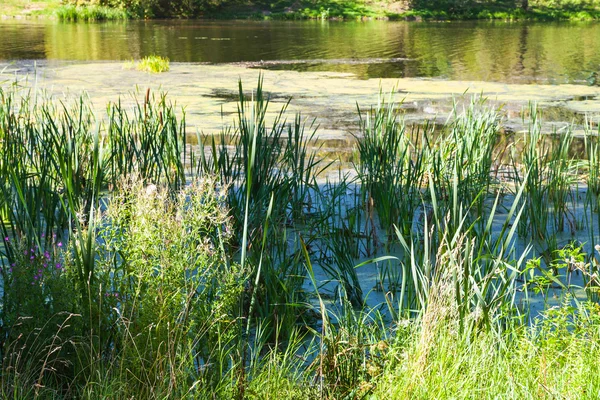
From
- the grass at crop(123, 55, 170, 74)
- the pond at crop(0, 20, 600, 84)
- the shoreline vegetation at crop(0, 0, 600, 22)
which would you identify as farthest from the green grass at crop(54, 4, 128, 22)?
the grass at crop(123, 55, 170, 74)

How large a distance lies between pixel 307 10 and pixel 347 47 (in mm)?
15650

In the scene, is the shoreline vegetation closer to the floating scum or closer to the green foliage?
the green foliage

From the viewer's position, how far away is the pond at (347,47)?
44.8ft

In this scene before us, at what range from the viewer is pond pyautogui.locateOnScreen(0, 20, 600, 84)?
13.6 metres

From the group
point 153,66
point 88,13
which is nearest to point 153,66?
point 153,66

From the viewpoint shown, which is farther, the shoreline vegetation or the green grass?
the shoreline vegetation

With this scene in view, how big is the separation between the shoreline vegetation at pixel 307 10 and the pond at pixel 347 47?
4278 millimetres

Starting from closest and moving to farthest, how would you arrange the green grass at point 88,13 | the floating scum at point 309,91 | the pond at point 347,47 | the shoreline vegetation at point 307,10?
the floating scum at point 309,91 < the pond at point 347,47 < the green grass at point 88,13 < the shoreline vegetation at point 307,10

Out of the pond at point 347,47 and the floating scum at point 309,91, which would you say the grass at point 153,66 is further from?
the pond at point 347,47

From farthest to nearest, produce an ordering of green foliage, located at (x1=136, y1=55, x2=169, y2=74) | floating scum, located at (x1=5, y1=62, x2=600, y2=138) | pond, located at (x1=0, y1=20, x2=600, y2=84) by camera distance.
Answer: pond, located at (x1=0, y1=20, x2=600, y2=84)
green foliage, located at (x1=136, y1=55, x2=169, y2=74)
floating scum, located at (x1=5, y1=62, x2=600, y2=138)

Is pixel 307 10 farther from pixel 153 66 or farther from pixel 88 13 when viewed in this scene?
pixel 153 66

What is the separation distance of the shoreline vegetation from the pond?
4278 mm

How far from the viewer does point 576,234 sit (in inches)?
150

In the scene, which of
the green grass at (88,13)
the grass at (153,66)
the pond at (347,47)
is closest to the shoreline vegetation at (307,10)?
the green grass at (88,13)
